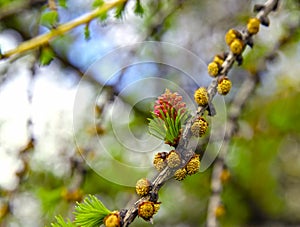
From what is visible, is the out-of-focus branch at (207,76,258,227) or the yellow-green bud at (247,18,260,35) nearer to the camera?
the yellow-green bud at (247,18,260,35)

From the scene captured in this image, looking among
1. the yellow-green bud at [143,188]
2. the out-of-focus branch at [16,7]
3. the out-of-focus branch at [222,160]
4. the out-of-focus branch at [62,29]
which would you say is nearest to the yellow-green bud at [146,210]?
the yellow-green bud at [143,188]

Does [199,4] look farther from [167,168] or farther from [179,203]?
[167,168]

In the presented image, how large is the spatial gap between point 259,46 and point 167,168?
129cm

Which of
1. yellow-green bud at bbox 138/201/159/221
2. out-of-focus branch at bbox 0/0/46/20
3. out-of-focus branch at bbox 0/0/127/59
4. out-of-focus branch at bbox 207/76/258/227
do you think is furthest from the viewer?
out-of-focus branch at bbox 0/0/46/20

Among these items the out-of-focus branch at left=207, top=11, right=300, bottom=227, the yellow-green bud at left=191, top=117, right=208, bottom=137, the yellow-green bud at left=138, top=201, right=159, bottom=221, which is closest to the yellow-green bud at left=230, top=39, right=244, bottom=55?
the yellow-green bud at left=191, top=117, right=208, bottom=137

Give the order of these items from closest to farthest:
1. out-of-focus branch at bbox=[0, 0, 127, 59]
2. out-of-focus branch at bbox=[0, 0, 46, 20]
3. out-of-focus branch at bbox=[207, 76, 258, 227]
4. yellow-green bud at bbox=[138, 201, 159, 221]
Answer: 1. yellow-green bud at bbox=[138, 201, 159, 221]
2. out-of-focus branch at bbox=[0, 0, 127, 59]
3. out-of-focus branch at bbox=[207, 76, 258, 227]
4. out-of-focus branch at bbox=[0, 0, 46, 20]

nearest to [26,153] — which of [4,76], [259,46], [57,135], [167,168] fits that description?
[4,76]

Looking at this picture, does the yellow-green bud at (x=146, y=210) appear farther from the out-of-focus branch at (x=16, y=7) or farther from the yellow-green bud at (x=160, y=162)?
the out-of-focus branch at (x=16, y=7)

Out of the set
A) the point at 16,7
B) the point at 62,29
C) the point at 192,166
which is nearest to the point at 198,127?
the point at 192,166

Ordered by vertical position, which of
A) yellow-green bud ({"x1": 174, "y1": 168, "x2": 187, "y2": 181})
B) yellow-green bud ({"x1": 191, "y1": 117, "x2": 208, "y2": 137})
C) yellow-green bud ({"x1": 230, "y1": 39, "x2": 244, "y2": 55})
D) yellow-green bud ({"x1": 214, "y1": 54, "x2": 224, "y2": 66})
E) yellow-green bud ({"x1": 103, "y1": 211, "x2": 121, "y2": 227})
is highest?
yellow-green bud ({"x1": 230, "y1": 39, "x2": 244, "y2": 55})

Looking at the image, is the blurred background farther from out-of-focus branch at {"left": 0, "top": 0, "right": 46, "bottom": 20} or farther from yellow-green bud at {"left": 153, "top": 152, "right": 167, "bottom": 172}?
yellow-green bud at {"left": 153, "top": 152, "right": 167, "bottom": 172}

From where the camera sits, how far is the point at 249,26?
28.1 inches

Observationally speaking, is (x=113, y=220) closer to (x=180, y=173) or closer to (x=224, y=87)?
(x=180, y=173)

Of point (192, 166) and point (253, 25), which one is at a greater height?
point (253, 25)
